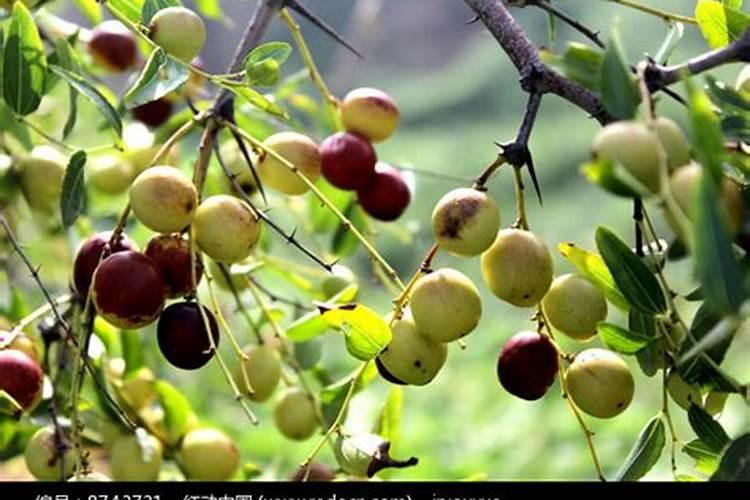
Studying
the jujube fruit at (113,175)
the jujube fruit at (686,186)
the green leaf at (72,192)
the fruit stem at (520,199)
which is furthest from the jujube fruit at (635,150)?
the jujube fruit at (113,175)

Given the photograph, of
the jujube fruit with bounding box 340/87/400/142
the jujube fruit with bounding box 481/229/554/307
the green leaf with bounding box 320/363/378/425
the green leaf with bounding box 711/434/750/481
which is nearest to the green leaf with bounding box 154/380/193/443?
the green leaf with bounding box 320/363/378/425

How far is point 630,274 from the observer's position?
23.2 inches

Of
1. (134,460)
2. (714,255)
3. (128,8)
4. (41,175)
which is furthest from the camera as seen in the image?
(41,175)

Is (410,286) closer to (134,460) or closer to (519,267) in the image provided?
(519,267)

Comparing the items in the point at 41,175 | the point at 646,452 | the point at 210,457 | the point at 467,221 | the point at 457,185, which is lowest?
the point at 457,185

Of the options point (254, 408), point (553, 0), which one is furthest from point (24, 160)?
point (254, 408)

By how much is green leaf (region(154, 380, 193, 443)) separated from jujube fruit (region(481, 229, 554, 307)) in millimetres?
352

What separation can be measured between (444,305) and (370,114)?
0.28m

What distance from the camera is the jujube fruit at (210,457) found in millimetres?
904

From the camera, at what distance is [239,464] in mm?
937

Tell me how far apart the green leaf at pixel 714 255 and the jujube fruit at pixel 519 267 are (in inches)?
8.3

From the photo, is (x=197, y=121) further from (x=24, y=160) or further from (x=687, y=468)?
(x=687, y=468)

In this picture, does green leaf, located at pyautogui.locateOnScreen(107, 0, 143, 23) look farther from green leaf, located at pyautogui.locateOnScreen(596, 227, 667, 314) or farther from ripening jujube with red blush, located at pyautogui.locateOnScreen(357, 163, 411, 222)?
green leaf, located at pyautogui.locateOnScreen(596, 227, 667, 314)

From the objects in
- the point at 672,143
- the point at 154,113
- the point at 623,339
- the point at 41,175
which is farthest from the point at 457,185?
the point at 672,143
